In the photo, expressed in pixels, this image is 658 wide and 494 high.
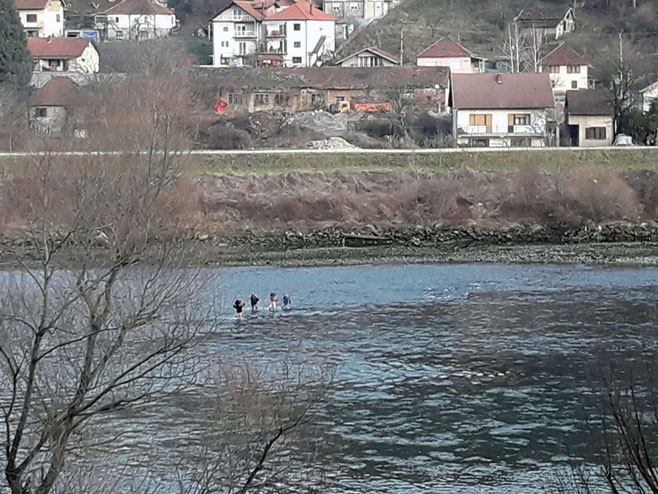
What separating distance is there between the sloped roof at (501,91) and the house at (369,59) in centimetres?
679

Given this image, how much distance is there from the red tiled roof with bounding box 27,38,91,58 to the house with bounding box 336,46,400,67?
1021 cm

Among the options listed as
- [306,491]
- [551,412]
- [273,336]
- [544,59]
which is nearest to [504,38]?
[544,59]

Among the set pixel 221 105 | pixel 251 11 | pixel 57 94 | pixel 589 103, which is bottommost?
pixel 589 103

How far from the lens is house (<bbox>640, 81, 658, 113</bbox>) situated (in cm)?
3525

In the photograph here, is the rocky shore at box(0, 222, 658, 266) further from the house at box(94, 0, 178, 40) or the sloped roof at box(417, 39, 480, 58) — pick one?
the house at box(94, 0, 178, 40)

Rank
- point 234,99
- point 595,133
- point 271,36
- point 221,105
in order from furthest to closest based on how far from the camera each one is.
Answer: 1. point 271,36
2. point 234,99
3. point 221,105
4. point 595,133

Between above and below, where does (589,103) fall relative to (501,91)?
below

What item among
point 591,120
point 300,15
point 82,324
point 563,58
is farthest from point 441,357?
point 300,15

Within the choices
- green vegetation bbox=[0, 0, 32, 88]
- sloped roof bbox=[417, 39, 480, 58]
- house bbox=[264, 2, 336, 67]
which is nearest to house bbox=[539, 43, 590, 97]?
sloped roof bbox=[417, 39, 480, 58]

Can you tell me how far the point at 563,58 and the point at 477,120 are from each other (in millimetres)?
8797

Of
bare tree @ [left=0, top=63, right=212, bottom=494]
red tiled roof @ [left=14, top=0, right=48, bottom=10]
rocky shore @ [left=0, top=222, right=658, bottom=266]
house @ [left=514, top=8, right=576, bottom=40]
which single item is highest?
red tiled roof @ [left=14, top=0, right=48, bottom=10]

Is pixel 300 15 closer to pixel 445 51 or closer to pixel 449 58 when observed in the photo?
pixel 445 51

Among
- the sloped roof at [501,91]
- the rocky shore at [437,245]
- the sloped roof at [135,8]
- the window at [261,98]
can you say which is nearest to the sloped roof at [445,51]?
the sloped roof at [501,91]

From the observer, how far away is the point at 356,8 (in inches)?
1988
